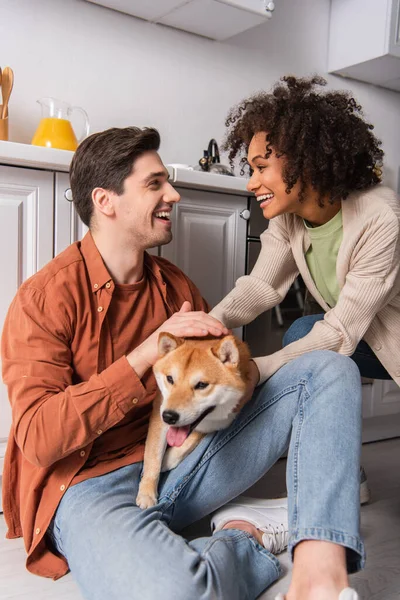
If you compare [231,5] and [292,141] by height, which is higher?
[231,5]

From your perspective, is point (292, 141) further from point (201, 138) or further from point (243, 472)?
point (201, 138)

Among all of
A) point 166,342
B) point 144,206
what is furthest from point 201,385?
point 144,206

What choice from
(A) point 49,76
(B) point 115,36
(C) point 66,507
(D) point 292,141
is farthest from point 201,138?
(C) point 66,507

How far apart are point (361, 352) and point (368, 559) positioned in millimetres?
612

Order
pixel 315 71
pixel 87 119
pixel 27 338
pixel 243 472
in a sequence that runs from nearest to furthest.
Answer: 1. pixel 27 338
2. pixel 243 472
3. pixel 87 119
4. pixel 315 71

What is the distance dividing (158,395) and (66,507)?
316 mm

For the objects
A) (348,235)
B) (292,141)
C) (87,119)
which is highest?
(87,119)

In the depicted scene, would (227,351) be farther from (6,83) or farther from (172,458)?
(6,83)

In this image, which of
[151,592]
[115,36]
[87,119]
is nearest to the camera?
[151,592]

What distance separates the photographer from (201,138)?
8.91 ft

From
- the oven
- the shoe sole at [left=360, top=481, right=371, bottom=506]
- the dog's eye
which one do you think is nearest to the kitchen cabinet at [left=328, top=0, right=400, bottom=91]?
the oven

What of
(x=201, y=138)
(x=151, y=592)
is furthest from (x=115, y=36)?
(x=151, y=592)

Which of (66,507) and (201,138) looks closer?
(66,507)

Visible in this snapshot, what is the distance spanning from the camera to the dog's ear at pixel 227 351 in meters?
1.18
